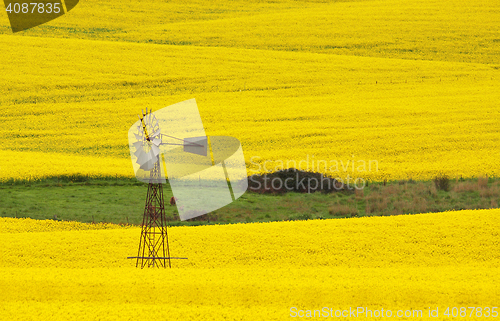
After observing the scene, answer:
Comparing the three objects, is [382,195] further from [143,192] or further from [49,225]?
[49,225]

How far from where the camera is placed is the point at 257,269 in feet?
44.2

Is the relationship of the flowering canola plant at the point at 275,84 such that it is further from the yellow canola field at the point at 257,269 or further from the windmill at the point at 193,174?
the yellow canola field at the point at 257,269

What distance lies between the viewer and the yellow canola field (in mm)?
11594

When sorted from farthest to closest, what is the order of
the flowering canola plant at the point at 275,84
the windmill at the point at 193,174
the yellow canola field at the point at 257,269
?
1. the flowering canola plant at the point at 275,84
2. the windmill at the point at 193,174
3. the yellow canola field at the point at 257,269

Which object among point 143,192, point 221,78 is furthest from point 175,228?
point 221,78

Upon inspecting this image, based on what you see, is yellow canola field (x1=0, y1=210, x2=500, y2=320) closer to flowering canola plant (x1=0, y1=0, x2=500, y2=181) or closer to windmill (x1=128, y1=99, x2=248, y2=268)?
windmill (x1=128, y1=99, x2=248, y2=268)

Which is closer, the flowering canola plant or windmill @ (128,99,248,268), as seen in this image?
windmill @ (128,99,248,268)

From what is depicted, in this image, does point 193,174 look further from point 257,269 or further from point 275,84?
point 275,84

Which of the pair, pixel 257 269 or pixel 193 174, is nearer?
pixel 257 269

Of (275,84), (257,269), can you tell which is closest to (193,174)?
(257,269)

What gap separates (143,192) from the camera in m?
21.1

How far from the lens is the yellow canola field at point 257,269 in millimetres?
11594

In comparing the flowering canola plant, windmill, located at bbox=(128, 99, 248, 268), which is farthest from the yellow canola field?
the flowering canola plant

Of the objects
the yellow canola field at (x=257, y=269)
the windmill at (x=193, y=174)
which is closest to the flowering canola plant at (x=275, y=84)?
the windmill at (x=193, y=174)
